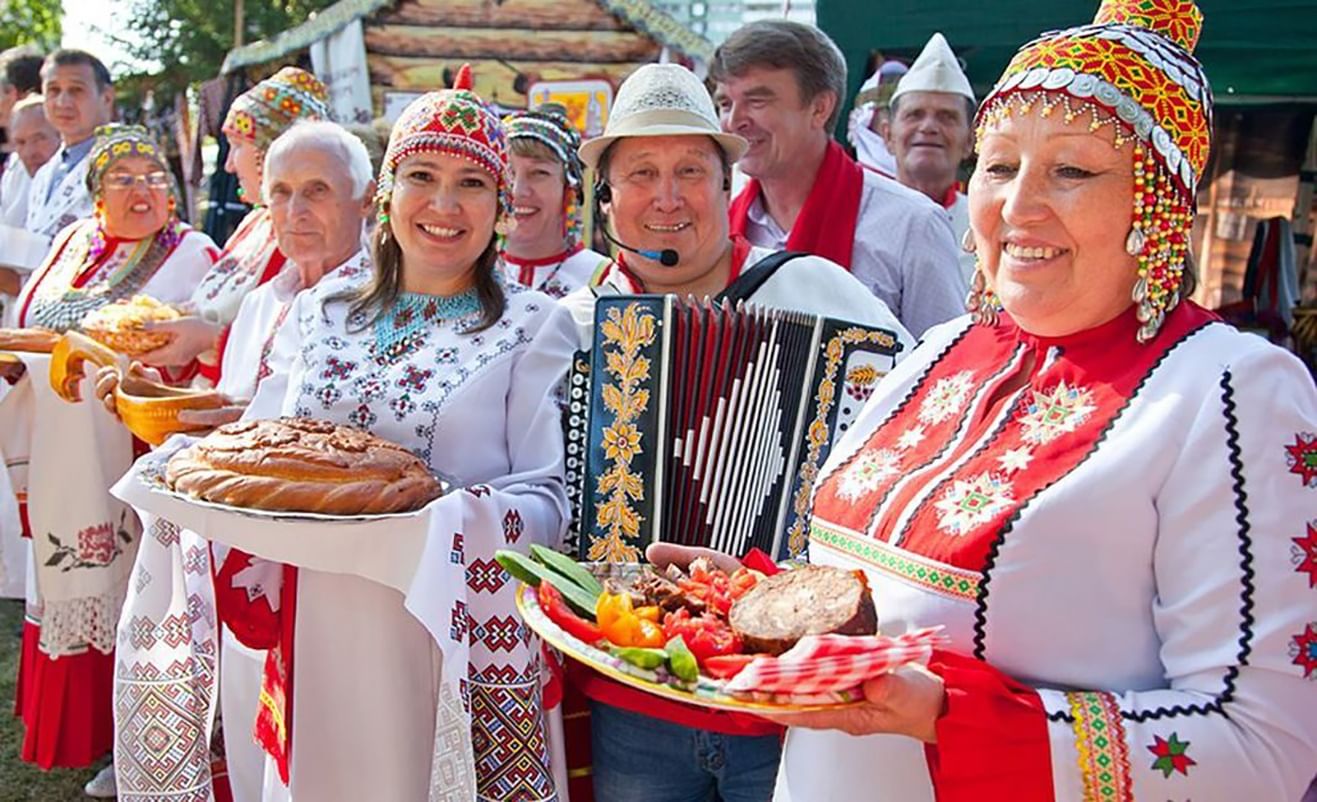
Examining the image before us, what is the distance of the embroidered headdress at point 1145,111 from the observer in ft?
5.31

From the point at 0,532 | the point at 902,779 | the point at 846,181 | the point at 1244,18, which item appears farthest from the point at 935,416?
the point at 1244,18

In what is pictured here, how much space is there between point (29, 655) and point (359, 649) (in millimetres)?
2735

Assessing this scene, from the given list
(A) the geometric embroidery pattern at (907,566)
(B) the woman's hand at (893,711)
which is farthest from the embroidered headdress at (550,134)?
(B) the woman's hand at (893,711)

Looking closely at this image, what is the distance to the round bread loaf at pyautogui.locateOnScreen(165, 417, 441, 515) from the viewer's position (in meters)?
2.26

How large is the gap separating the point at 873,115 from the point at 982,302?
4.79 m

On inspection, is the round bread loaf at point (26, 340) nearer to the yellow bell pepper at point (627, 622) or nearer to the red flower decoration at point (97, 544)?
the red flower decoration at point (97, 544)

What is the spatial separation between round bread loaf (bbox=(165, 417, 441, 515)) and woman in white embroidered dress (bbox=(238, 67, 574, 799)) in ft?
0.33

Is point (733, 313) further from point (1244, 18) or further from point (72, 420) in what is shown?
point (1244, 18)

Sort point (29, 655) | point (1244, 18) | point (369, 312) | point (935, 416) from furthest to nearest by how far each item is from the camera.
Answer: point (1244, 18), point (29, 655), point (369, 312), point (935, 416)

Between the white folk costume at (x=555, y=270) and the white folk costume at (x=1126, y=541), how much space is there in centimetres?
267

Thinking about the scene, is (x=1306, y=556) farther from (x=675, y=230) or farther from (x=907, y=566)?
(x=675, y=230)

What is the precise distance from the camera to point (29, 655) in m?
4.62

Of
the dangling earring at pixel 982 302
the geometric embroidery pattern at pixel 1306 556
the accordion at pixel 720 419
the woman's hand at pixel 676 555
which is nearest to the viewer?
the geometric embroidery pattern at pixel 1306 556

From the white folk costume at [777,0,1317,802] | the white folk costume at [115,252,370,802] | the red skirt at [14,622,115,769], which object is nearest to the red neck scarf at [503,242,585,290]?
the white folk costume at [115,252,370,802]
